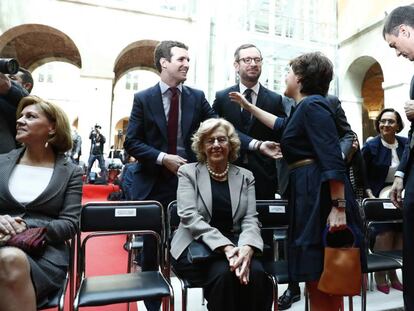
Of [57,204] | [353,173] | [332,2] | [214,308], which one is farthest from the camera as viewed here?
[332,2]

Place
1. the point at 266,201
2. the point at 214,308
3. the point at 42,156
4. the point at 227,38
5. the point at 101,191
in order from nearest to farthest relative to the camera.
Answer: the point at 214,308 < the point at 42,156 < the point at 266,201 < the point at 101,191 < the point at 227,38

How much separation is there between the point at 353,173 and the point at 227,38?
7116 mm

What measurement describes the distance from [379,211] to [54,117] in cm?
256

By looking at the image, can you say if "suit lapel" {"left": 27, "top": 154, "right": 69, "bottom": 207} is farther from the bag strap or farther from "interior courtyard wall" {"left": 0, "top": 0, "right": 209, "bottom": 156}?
"interior courtyard wall" {"left": 0, "top": 0, "right": 209, "bottom": 156}

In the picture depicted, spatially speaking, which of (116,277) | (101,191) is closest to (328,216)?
(116,277)

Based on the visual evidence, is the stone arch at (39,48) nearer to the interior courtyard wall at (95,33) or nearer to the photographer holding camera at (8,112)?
the interior courtyard wall at (95,33)

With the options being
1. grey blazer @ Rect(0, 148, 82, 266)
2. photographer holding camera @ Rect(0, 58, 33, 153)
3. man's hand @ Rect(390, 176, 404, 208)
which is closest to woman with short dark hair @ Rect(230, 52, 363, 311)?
man's hand @ Rect(390, 176, 404, 208)

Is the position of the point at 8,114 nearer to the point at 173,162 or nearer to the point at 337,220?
the point at 173,162

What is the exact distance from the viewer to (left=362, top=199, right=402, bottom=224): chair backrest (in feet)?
9.21

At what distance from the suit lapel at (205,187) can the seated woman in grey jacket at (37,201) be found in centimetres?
72

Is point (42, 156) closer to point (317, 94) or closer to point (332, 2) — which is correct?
point (317, 94)

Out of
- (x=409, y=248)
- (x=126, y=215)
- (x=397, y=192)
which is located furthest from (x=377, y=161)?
(x=126, y=215)

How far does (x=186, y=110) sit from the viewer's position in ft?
8.18

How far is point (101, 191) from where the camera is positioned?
8812mm
